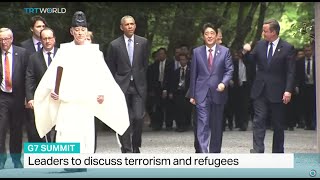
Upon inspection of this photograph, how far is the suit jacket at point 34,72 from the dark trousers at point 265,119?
252 centimetres

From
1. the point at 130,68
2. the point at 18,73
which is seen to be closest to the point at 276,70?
the point at 130,68

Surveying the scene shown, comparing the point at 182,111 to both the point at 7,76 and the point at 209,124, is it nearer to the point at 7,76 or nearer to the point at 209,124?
the point at 209,124

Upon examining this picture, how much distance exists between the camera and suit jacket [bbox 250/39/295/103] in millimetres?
12125

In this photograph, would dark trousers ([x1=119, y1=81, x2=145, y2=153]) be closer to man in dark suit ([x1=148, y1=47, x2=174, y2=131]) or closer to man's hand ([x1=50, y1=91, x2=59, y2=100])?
man in dark suit ([x1=148, y1=47, x2=174, y2=131])

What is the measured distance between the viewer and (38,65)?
37.9 ft

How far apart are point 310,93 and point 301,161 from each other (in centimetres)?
598

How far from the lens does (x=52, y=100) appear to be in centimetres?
1103

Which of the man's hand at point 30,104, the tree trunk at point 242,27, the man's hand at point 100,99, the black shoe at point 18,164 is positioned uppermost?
the tree trunk at point 242,27

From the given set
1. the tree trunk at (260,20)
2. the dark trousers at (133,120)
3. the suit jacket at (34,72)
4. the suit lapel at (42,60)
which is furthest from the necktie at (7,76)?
the tree trunk at (260,20)

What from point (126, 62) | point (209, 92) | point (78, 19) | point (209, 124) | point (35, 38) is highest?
point (78, 19)

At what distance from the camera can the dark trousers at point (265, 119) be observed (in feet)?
40.2

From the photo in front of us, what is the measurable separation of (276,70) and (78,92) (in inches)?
102

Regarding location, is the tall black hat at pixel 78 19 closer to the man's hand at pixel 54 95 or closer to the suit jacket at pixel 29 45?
the man's hand at pixel 54 95

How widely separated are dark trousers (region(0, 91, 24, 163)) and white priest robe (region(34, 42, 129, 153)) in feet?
2.31
